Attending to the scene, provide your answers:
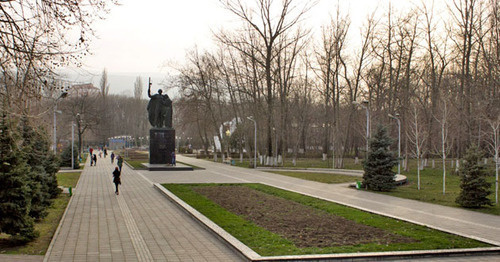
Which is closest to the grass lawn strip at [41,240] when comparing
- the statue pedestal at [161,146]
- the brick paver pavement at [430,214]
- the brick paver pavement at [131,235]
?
the brick paver pavement at [131,235]

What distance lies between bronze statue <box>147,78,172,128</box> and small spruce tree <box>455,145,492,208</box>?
24.3 meters

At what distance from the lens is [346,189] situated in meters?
22.3

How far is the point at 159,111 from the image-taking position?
35.4 metres

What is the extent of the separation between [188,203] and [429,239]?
27.5 feet

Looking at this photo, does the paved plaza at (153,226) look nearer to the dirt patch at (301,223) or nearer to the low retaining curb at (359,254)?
→ the low retaining curb at (359,254)

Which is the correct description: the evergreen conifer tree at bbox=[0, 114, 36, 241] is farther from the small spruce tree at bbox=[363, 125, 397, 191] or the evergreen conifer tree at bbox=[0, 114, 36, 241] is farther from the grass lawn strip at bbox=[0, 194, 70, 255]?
the small spruce tree at bbox=[363, 125, 397, 191]

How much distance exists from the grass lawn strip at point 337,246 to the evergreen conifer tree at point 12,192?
4684mm

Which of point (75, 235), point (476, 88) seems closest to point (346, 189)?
point (75, 235)

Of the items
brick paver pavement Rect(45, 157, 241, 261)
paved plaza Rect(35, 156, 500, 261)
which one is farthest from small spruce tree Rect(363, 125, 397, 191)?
brick paver pavement Rect(45, 157, 241, 261)

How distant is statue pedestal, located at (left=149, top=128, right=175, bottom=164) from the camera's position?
3453 cm

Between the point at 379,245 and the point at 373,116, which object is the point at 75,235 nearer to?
the point at 379,245

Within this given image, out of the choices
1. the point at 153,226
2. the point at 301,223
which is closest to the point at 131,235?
the point at 153,226

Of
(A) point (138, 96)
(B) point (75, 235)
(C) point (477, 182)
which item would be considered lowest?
(B) point (75, 235)

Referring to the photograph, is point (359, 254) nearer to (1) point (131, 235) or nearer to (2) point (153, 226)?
(1) point (131, 235)
